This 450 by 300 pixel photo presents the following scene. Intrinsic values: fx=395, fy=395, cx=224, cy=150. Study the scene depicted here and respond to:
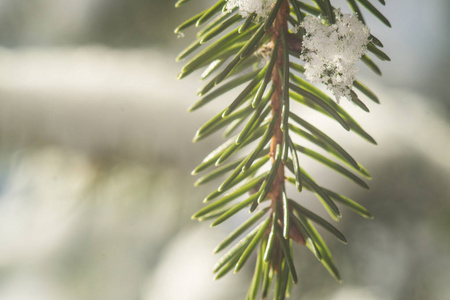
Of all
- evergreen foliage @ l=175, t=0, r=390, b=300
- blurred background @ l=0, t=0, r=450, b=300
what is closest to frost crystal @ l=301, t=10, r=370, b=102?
evergreen foliage @ l=175, t=0, r=390, b=300

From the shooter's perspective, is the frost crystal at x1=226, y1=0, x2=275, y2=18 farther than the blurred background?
No

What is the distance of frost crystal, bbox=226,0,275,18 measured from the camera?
0.15 m

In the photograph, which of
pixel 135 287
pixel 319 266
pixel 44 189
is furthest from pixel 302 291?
pixel 44 189

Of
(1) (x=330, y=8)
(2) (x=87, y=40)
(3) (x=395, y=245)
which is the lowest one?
(3) (x=395, y=245)

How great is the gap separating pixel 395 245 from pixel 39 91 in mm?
396

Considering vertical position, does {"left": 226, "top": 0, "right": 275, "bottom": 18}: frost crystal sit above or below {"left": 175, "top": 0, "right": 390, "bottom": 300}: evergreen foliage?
above

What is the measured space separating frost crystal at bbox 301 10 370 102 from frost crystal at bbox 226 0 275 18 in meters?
0.02

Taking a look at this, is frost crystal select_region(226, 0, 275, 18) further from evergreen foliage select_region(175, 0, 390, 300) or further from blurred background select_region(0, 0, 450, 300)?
blurred background select_region(0, 0, 450, 300)

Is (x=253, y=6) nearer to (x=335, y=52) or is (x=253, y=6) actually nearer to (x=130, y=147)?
(x=335, y=52)

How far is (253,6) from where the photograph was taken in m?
0.16

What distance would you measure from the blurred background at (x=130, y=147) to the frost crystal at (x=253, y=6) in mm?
255

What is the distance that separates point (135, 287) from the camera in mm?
413

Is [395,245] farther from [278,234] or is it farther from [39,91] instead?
[39,91]

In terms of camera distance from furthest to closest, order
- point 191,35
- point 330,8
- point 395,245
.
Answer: point 191,35 → point 395,245 → point 330,8
